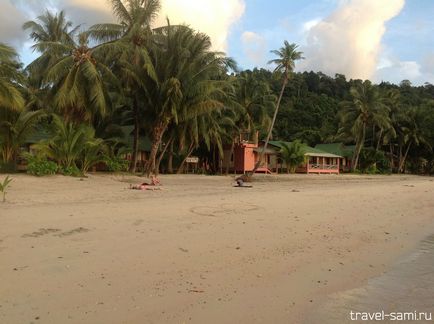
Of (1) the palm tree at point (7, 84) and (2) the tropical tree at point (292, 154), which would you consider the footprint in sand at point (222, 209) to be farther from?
(2) the tropical tree at point (292, 154)

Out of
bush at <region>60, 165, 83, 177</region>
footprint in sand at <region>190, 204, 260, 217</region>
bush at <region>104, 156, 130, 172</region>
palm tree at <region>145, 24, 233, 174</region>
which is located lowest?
footprint in sand at <region>190, 204, 260, 217</region>

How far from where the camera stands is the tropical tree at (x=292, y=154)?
139ft

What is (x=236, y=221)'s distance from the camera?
420 inches

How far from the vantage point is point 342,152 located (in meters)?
56.0

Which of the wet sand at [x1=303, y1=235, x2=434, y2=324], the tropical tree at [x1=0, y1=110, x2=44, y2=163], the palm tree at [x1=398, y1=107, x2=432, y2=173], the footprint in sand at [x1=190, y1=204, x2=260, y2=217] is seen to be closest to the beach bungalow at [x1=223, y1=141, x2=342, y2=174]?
the palm tree at [x1=398, y1=107, x2=432, y2=173]

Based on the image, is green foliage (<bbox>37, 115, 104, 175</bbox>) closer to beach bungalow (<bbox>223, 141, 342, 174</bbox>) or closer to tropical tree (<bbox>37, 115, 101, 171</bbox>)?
tropical tree (<bbox>37, 115, 101, 171</bbox>)

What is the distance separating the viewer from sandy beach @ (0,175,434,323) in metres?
5.04

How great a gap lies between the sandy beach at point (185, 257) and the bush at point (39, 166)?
7207 millimetres

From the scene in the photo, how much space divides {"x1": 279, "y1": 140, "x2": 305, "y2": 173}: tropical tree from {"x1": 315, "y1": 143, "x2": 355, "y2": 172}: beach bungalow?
42.9ft

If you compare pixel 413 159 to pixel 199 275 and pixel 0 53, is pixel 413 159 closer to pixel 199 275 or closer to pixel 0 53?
pixel 0 53

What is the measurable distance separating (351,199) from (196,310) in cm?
1323

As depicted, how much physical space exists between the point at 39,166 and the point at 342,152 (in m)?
42.1

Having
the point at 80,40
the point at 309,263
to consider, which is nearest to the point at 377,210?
the point at 309,263

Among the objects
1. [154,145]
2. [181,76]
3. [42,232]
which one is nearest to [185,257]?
[42,232]
